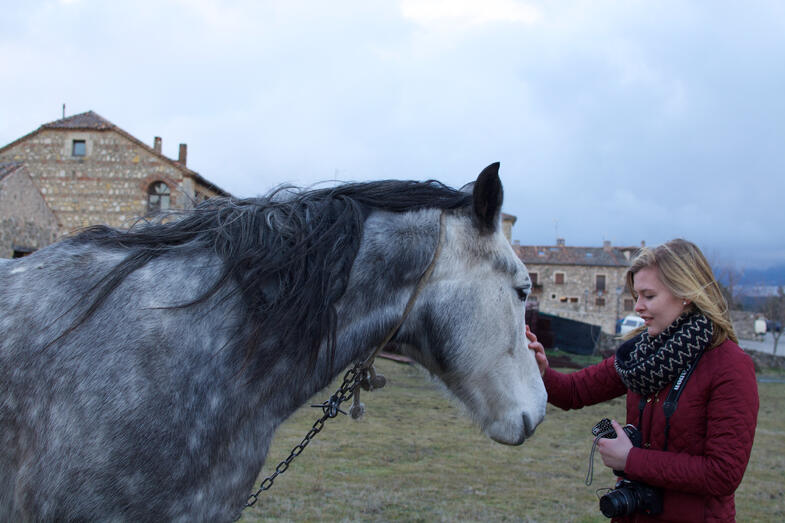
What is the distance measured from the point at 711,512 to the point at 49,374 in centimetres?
234

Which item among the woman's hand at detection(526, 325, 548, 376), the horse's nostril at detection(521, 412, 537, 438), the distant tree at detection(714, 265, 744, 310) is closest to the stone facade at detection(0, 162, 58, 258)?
the woman's hand at detection(526, 325, 548, 376)

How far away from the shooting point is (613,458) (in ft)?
7.88

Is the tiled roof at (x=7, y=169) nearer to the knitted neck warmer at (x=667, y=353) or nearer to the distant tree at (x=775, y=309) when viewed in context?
the knitted neck warmer at (x=667, y=353)

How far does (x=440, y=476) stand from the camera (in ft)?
23.0

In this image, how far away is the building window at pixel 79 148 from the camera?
74.1 feet

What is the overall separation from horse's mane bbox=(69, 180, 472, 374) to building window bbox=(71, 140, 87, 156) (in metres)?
23.5

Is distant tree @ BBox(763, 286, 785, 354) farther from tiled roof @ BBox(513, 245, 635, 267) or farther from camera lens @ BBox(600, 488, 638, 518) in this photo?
camera lens @ BBox(600, 488, 638, 518)

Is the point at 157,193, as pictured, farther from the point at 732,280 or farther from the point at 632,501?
the point at 732,280

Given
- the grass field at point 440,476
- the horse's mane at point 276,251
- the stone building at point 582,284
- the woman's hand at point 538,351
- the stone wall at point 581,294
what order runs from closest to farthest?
the horse's mane at point 276,251
the woman's hand at point 538,351
the grass field at point 440,476
the stone wall at point 581,294
the stone building at point 582,284

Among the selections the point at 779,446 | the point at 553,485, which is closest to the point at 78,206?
the point at 553,485

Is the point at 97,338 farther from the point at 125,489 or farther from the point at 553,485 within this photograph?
the point at 553,485

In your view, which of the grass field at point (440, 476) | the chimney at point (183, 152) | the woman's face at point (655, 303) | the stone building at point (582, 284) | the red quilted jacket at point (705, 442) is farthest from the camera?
the stone building at point (582, 284)

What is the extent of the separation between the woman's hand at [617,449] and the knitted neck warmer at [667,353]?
0.22 m

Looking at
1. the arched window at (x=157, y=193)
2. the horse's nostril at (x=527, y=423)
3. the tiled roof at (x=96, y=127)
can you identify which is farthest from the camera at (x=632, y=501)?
the arched window at (x=157, y=193)
